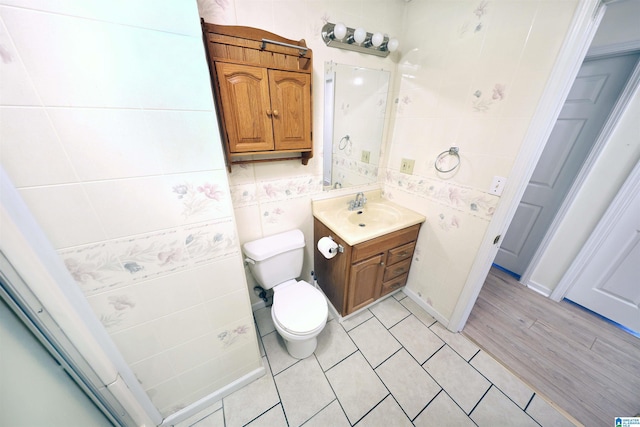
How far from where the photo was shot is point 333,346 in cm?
142

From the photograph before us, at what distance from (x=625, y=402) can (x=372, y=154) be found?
2120 mm

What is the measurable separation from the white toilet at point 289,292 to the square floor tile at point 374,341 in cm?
35

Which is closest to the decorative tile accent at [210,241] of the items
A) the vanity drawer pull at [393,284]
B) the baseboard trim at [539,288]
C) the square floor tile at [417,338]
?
the vanity drawer pull at [393,284]

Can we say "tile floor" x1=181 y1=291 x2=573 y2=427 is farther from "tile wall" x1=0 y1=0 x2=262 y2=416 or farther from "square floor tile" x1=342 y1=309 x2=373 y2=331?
"tile wall" x1=0 y1=0 x2=262 y2=416

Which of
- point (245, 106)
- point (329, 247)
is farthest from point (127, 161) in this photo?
point (329, 247)

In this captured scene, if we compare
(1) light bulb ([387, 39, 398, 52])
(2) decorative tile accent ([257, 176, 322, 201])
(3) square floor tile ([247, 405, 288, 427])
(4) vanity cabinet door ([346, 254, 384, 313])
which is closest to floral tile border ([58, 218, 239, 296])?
(2) decorative tile accent ([257, 176, 322, 201])

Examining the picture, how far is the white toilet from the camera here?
1.15 metres

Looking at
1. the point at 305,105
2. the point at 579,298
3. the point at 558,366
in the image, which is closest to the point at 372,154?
the point at 305,105

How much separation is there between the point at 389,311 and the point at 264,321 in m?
1.04

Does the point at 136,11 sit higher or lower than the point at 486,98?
higher

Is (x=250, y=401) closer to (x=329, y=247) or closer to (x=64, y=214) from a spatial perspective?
(x=329, y=247)

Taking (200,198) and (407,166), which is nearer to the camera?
(200,198)

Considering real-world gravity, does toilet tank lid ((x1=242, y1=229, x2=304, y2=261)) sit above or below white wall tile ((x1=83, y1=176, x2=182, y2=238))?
below

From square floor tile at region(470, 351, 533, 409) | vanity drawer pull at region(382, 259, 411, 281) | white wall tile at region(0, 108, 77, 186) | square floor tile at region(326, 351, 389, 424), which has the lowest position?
square floor tile at region(326, 351, 389, 424)
